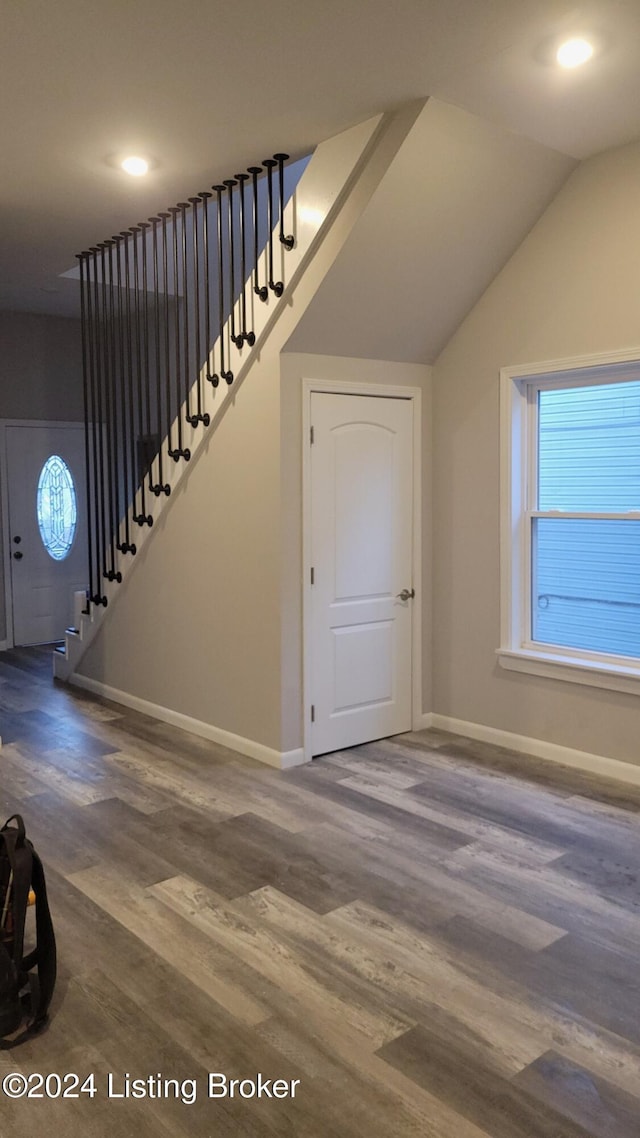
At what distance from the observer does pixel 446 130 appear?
3.53m

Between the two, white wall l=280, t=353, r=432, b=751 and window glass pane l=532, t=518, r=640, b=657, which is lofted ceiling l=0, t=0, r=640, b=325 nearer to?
white wall l=280, t=353, r=432, b=751

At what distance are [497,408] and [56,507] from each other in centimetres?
460

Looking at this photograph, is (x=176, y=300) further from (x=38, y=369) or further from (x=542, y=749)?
(x=542, y=749)

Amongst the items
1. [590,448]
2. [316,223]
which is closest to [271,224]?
[316,223]

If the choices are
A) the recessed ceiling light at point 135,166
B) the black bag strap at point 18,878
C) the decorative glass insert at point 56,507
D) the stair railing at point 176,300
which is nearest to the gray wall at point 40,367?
the decorative glass insert at point 56,507

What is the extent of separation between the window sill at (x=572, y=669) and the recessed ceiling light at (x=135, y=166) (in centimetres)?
294

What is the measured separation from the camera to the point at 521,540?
4605 mm

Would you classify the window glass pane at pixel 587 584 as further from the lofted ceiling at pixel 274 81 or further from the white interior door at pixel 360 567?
the lofted ceiling at pixel 274 81

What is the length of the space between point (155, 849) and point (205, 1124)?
1.51 meters

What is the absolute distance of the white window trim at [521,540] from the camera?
4.30 meters

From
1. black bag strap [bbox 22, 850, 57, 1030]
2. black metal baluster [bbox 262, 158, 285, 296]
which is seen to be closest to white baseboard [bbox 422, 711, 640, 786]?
black metal baluster [bbox 262, 158, 285, 296]

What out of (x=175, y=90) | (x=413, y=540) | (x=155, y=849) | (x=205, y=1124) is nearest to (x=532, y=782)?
(x=413, y=540)

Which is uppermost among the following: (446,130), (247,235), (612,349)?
(247,235)

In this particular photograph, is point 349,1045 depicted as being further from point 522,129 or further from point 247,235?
→ point 247,235
